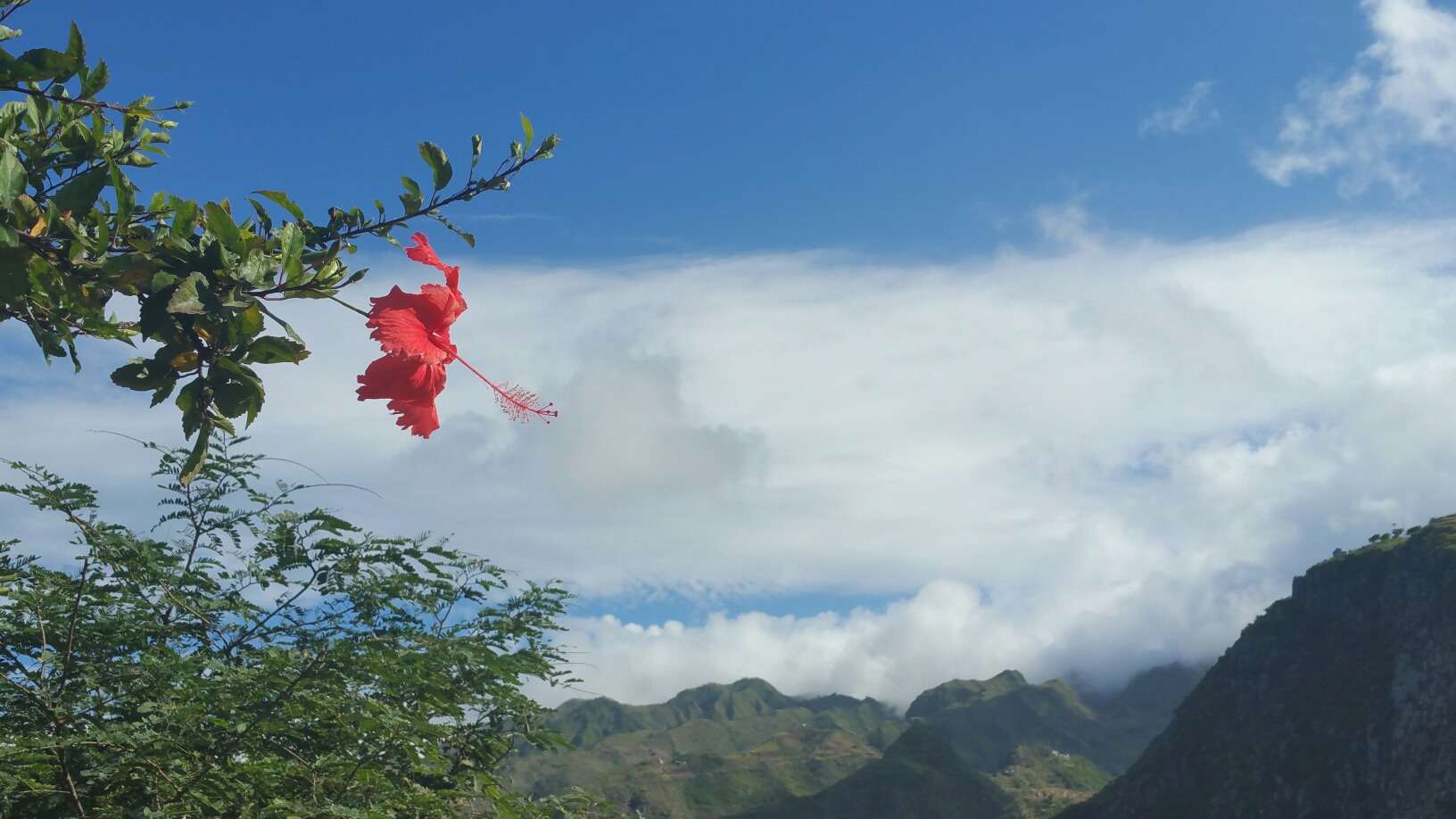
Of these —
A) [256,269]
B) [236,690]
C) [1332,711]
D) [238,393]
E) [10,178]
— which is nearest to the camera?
[10,178]

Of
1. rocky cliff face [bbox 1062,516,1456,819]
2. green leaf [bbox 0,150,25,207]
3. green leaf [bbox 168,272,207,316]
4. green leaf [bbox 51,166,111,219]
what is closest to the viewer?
green leaf [bbox 0,150,25,207]

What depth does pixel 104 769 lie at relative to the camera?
6789mm

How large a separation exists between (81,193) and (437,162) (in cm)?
99

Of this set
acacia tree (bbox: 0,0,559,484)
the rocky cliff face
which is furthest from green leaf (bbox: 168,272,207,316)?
the rocky cliff face

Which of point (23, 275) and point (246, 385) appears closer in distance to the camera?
point (23, 275)

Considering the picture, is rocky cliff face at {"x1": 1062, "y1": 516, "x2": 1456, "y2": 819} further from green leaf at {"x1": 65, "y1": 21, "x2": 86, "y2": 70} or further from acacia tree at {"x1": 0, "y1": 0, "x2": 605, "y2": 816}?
green leaf at {"x1": 65, "y1": 21, "x2": 86, "y2": 70}

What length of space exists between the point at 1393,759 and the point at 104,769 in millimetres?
136393

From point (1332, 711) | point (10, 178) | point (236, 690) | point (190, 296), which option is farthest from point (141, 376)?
point (1332, 711)

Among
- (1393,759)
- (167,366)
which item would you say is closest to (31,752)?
(167,366)

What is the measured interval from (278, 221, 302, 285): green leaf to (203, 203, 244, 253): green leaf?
129 mm

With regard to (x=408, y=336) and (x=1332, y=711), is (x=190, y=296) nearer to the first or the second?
(x=408, y=336)

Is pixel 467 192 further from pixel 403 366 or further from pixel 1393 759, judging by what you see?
pixel 1393 759

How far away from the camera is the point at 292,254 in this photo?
10.8 ft

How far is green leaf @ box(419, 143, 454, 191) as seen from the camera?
3.56 meters
